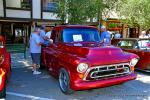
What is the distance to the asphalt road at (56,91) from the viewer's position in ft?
20.9

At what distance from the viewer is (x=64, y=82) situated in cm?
666

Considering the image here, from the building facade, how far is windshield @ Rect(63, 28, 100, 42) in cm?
1221

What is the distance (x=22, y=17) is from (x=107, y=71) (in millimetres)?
15814

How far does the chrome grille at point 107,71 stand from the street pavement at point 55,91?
646 millimetres

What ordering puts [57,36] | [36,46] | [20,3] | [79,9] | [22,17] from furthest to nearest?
[20,3]
[22,17]
[79,9]
[36,46]
[57,36]

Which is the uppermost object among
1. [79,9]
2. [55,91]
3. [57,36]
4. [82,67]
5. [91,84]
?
[79,9]

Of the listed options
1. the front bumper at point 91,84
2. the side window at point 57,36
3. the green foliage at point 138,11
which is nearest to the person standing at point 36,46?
the side window at point 57,36

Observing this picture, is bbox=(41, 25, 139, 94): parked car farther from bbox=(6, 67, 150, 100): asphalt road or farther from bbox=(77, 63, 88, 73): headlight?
bbox=(6, 67, 150, 100): asphalt road

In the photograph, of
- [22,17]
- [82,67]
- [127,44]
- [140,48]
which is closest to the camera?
[82,67]

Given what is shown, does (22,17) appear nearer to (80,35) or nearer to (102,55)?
(80,35)

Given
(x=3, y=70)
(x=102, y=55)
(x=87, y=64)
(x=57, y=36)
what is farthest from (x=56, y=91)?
(x=3, y=70)

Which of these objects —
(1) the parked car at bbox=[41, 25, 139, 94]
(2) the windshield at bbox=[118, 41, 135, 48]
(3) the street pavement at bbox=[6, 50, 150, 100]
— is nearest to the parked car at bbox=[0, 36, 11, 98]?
(3) the street pavement at bbox=[6, 50, 150, 100]

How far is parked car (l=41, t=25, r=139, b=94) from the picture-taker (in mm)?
5871

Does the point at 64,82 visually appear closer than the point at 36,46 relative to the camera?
Yes
